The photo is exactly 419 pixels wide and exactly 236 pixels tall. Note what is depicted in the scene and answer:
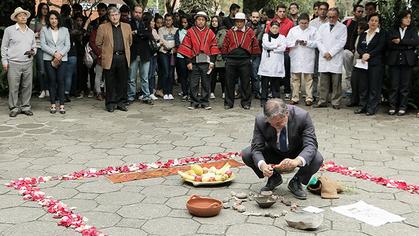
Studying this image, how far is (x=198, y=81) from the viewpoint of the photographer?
10141 mm

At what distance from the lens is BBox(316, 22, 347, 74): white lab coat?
9891mm

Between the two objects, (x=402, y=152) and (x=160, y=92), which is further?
(x=160, y=92)

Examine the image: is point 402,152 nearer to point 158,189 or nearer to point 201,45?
point 158,189

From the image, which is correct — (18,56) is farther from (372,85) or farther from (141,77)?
(372,85)

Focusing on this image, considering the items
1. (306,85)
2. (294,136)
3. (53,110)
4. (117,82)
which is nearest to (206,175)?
(294,136)

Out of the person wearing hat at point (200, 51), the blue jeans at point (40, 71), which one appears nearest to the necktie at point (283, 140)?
the person wearing hat at point (200, 51)

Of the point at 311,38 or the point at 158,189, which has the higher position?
the point at 311,38

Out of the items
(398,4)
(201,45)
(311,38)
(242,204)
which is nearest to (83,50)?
(201,45)

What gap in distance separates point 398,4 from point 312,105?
2.48 m

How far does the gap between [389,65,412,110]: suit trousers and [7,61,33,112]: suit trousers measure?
649 centimetres

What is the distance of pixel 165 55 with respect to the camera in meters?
10.9

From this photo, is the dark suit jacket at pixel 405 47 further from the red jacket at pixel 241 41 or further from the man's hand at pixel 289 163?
the man's hand at pixel 289 163

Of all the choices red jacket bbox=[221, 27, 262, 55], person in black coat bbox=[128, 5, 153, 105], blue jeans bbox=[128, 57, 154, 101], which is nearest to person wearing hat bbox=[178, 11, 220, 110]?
red jacket bbox=[221, 27, 262, 55]

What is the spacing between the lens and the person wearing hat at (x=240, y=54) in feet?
32.4
